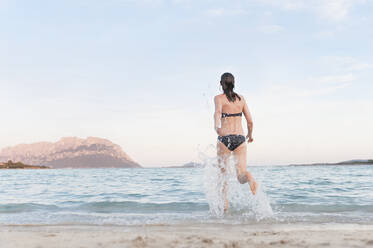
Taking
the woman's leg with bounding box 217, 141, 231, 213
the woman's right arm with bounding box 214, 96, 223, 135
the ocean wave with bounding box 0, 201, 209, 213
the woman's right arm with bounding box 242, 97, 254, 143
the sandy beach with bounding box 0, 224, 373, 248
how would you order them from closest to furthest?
1. the sandy beach with bounding box 0, 224, 373, 248
2. the woman's right arm with bounding box 214, 96, 223, 135
3. the woman's leg with bounding box 217, 141, 231, 213
4. the woman's right arm with bounding box 242, 97, 254, 143
5. the ocean wave with bounding box 0, 201, 209, 213

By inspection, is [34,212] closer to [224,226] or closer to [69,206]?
[69,206]

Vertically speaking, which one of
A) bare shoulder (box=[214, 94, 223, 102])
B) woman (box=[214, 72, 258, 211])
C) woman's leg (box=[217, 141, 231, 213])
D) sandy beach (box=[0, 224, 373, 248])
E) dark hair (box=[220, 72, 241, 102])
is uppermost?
dark hair (box=[220, 72, 241, 102])

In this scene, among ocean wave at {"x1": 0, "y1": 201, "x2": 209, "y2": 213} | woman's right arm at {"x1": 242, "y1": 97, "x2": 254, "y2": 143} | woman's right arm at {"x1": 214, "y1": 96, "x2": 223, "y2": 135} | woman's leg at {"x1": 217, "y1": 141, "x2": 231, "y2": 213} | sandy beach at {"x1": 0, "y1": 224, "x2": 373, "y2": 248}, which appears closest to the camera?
sandy beach at {"x1": 0, "y1": 224, "x2": 373, "y2": 248}

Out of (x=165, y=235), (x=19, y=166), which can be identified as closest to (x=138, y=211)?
(x=165, y=235)

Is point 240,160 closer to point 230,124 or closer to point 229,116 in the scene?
point 230,124

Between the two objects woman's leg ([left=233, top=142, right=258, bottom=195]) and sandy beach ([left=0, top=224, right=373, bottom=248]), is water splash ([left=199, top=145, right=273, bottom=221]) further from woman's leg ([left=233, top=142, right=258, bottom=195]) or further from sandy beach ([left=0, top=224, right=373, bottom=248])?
sandy beach ([left=0, top=224, right=373, bottom=248])

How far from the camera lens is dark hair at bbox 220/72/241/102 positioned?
5574mm

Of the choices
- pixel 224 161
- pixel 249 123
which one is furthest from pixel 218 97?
pixel 224 161

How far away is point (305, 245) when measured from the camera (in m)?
3.16

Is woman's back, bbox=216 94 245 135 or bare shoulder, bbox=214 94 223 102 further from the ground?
bare shoulder, bbox=214 94 223 102

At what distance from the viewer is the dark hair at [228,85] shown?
557 centimetres

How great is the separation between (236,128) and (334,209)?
2.80 metres

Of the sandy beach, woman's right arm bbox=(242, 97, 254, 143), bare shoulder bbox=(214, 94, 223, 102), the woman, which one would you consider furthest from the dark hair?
the sandy beach

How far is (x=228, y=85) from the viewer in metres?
5.61
